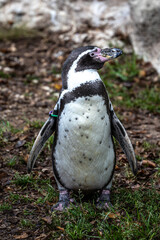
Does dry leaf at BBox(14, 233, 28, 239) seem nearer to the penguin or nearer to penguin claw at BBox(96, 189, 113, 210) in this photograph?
the penguin

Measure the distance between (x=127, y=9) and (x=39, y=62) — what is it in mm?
2279

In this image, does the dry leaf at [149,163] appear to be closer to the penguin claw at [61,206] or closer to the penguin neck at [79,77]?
the penguin claw at [61,206]

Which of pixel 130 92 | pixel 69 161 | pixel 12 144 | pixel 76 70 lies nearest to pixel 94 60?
pixel 76 70

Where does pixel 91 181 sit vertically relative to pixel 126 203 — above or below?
above

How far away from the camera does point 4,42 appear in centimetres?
855

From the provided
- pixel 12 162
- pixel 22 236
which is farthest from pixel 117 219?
pixel 12 162

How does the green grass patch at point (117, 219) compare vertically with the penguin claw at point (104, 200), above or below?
below

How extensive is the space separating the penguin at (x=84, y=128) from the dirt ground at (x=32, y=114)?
450mm

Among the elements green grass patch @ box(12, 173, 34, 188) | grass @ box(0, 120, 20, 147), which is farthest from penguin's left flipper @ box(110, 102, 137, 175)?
grass @ box(0, 120, 20, 147)

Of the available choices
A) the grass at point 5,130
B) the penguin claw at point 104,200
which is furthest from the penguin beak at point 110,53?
the grass at point 5,130

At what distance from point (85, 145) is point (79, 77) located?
0.57 m

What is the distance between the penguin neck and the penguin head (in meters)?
0.03

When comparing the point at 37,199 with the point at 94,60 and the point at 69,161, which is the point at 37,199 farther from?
the point at 94,60

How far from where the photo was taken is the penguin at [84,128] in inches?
125
